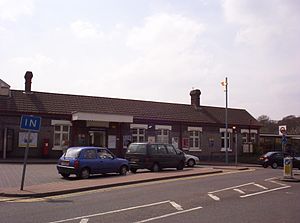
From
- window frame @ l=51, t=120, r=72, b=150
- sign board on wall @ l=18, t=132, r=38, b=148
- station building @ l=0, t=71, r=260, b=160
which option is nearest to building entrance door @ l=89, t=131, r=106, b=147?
station building @ l=0, t=71, r=260, b=160

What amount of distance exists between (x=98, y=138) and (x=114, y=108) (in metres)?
4.30

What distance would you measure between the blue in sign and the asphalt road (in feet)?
9.69

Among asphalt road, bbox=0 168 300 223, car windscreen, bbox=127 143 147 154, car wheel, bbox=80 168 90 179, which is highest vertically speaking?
Answer: car windscreen, bbox=127 143 147 154

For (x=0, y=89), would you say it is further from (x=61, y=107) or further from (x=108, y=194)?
(x=108, y=194)

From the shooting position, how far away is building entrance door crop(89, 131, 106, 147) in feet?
118

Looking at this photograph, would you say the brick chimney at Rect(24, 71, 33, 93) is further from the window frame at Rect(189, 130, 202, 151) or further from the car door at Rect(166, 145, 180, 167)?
the car door at Rect(166, 145, 180, 167)

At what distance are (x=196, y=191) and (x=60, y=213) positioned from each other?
20.0 feet

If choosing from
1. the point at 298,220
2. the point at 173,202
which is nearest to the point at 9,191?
the point at 173,202

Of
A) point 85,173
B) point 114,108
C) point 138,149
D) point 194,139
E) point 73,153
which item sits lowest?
point 85,173

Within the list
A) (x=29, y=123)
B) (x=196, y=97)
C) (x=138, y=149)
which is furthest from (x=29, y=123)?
(x=196, y=97)

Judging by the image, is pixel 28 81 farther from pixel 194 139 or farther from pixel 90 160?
pixel 90 160

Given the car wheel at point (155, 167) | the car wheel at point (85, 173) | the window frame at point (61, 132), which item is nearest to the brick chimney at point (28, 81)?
the window frame at point (61, 132)

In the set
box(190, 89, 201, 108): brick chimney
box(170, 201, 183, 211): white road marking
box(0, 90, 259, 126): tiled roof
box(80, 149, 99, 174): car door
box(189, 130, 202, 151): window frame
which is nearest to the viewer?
box(170, 201, 183, 211): white road marking

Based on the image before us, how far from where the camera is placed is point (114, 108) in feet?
130
